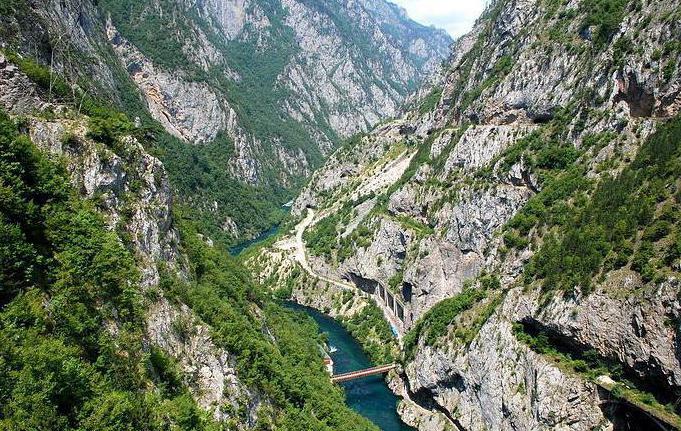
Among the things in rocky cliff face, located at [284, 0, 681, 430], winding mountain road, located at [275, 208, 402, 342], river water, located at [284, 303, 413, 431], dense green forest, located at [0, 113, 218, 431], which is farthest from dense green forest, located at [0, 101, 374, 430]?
winding mountain road, located at [275, 208, 402, 342]

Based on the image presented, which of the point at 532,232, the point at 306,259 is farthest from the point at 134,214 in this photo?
the point at 306,259

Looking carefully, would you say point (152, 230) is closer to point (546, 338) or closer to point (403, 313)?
point (546, 338)

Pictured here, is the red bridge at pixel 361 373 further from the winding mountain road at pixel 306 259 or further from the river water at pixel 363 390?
the winding mountain road at pixel 306 259

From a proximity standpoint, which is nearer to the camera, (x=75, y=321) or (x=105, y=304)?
(x=75, y=321)

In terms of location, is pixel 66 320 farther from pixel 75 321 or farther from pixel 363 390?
pixel 363 390

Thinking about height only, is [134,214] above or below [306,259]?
above

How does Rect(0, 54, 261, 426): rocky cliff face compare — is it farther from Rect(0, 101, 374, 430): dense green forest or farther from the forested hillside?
Rect(0, 101, 374, 430): dense green forest
